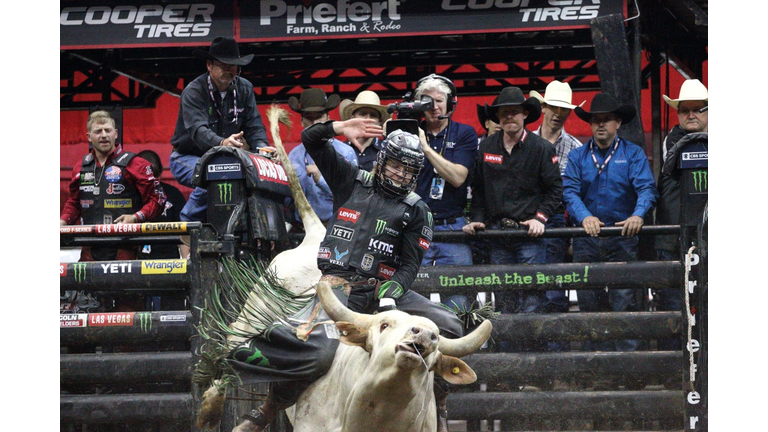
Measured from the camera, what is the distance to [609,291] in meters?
7.02

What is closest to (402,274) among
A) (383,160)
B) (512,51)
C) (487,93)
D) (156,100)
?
(383,160)

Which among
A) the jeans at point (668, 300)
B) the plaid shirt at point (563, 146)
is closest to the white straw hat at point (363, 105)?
the plaid shirt at point (563, 146)

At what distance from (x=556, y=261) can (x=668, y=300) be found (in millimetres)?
866

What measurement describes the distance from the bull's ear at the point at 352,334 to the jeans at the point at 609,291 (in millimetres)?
3004

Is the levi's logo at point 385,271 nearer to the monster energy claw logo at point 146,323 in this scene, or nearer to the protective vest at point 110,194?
the monster energy claw logo at point 146,323

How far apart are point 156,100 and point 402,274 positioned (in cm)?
926

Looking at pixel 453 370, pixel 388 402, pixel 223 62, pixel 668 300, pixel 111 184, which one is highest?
pixel 223 62

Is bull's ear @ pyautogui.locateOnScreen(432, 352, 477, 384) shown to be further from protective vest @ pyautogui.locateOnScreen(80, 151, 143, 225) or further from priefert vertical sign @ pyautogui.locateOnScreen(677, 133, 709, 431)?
protective vest @ pyautogui.locateOnScreen(80, 151, 143, 225)

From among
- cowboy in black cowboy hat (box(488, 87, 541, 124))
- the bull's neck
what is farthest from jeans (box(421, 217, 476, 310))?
the bull's neck

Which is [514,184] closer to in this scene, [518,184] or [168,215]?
[518,184]

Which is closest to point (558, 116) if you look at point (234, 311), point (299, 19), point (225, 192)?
point (299, 19)

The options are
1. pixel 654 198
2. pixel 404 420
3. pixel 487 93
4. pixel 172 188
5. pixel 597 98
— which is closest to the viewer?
pixel 404 420

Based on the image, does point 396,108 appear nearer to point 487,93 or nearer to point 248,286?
point 248,286

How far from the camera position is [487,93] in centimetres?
1312
